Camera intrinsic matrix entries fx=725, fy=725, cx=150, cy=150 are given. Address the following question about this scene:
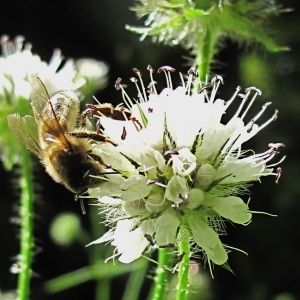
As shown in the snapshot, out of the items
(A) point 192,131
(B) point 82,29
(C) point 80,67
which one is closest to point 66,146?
(A) point 192,131

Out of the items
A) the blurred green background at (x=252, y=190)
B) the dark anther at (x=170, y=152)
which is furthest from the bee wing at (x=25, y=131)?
the blurred green background at (x=252, y=190)

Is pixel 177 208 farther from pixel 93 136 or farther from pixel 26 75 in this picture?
pixel 26 75

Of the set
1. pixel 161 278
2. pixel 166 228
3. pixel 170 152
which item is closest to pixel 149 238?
pixel 166 228

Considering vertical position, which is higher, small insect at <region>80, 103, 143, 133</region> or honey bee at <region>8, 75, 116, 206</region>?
small insect at <region>80, 103, 143, 133</region>

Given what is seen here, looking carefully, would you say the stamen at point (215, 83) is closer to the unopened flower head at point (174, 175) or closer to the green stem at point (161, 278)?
the unopened flower head at point (174, 175)

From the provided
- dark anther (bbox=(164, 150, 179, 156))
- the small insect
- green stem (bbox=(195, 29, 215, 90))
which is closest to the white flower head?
green stem (bbox=(195, 29, 215, 90))

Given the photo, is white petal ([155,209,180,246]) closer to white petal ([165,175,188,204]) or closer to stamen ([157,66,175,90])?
white petal ([165,175,188,204])

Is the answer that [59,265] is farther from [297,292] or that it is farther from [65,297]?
[297,292]
